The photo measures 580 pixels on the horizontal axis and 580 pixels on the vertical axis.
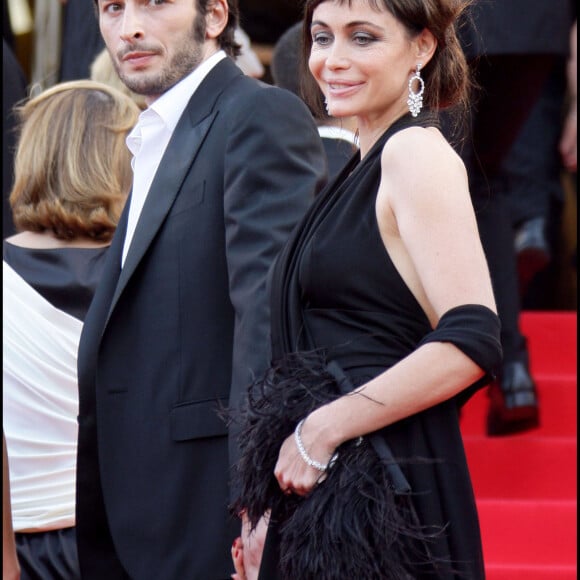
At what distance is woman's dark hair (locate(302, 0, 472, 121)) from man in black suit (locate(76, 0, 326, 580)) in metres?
0.38

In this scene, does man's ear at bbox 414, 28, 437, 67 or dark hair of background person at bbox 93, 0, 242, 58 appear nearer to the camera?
man's ear at bbox 414, 28, 437, 67

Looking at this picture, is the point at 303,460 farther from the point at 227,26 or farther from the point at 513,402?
the point at 513,402

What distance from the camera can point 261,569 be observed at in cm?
259

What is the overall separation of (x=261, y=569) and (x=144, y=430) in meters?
0.61

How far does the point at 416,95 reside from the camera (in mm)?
2699

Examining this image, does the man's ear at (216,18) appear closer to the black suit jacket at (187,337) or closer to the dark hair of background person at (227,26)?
the dark hair of background person at (227,26)

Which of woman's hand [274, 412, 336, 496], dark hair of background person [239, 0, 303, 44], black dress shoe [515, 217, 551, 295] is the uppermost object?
dark hair of background person [239, 0, 303, 44]

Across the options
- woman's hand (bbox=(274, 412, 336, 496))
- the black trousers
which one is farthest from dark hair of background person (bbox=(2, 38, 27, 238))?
woman's hand (bbox=(274, 412, 336, 496))

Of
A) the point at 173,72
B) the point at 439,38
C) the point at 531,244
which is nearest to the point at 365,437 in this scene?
the point at 439,38

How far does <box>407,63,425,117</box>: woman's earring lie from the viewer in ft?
8.80

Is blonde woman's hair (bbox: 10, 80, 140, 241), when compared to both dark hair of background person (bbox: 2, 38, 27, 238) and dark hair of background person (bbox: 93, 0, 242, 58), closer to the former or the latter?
dark hair of background person (bbox: 93, 0, 242, 58)

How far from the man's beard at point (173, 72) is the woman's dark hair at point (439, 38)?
0.59m

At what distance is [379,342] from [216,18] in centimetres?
131

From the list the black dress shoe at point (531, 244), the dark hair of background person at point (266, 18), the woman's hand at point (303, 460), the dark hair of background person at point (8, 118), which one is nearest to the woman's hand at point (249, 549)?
the woman's hand at point (303, 460)
